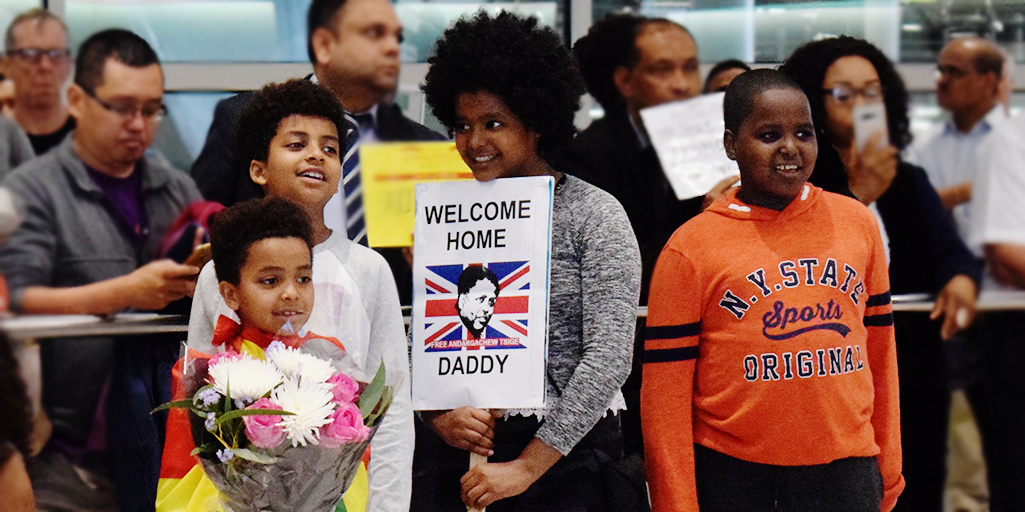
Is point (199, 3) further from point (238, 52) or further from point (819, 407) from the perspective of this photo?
point (819, 407)

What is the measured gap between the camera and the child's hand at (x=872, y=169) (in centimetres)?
293

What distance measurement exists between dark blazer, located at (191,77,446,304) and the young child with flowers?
0.23 meters

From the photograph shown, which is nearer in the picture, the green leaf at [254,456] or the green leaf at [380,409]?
the green leaf at [254,456]

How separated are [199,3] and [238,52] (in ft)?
0.71

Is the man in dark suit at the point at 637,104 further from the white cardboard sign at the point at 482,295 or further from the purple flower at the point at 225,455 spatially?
the purple flower at the point at 225,455

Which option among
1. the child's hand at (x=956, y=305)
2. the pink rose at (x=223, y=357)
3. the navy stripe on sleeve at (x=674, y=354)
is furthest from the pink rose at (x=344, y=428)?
the child's hand at (x=956, y=305)

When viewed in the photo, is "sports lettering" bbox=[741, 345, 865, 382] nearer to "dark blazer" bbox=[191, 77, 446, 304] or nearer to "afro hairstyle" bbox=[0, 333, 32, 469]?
"dark blazer" bbox=[191, 77, 446, 304]

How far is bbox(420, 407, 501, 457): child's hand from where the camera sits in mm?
2141

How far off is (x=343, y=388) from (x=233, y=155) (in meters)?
1.02

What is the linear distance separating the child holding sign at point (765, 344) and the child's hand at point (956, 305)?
0.91 m

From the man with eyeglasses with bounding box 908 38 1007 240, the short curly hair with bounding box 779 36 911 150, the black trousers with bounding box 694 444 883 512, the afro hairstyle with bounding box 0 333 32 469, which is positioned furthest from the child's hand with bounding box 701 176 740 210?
the afro hairstyle with bounding box 0 333 32 469

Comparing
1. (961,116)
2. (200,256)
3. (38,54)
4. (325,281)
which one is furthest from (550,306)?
(961,116)

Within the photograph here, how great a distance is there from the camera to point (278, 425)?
1.69m

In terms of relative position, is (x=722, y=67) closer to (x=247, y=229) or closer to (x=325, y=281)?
(x=325, y=281)
